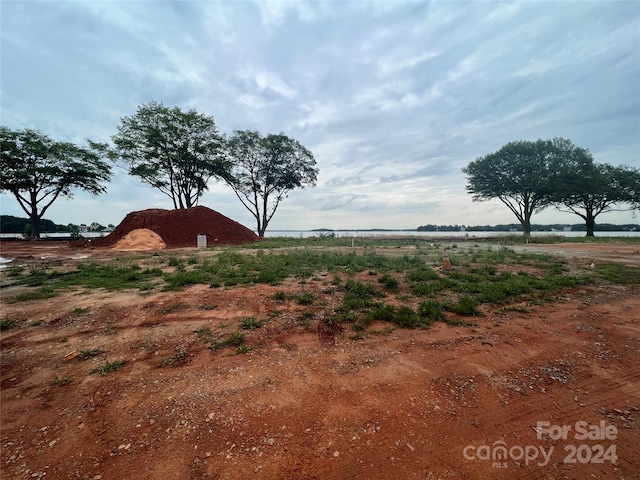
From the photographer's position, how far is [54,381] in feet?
11.3

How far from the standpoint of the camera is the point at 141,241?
2006 centimetres

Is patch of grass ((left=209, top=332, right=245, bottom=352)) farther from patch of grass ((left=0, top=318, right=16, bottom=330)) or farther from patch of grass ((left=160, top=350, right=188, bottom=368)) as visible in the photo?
patch of grass ((left=0, top=318, right=16, bottom=330))

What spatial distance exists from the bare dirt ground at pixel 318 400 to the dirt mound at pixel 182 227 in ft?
59.2

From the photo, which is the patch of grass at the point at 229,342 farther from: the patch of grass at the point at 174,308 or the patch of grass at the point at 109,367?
the patch of grass at the point at 174,308

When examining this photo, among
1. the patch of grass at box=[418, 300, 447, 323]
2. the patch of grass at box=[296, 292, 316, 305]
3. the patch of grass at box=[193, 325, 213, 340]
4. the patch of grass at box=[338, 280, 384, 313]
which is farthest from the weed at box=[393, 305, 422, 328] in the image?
the patch of grass at box=[193, 325, 213, 340]

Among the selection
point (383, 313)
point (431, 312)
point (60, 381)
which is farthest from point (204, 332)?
point (431, 312)

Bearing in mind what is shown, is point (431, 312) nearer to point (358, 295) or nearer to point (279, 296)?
point (358, 295)

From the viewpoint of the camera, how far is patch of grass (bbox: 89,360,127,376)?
3.61m

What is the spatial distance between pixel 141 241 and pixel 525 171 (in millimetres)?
38256

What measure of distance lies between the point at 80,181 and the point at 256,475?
36.8m

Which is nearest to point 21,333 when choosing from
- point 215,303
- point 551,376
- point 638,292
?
point 215,303

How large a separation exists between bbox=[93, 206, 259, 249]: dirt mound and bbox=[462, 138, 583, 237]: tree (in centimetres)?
2819

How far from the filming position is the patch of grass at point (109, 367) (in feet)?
11.8

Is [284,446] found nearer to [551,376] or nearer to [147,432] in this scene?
[147,432]
